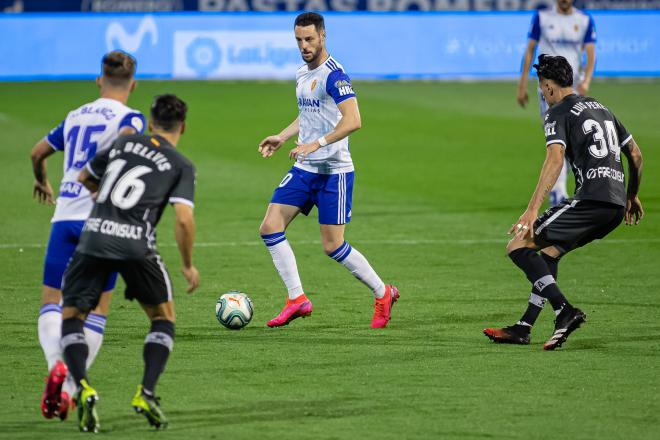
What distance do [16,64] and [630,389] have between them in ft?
69.8

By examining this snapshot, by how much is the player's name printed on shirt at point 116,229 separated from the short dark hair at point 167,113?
508 millimetres

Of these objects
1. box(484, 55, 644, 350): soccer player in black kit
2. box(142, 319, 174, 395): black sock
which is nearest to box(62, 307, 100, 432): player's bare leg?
box(142, 319, 174, 395): black sock

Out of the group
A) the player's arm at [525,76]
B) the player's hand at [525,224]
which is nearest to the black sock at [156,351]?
the player's hand at [525,224]

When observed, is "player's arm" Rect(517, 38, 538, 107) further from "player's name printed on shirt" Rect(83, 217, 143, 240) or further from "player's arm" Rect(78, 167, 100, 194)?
"player's name printed on shirt" Rect(83, 217, 143, 240)

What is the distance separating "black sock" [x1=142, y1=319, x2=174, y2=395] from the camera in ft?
19.5

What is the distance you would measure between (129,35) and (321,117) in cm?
1789

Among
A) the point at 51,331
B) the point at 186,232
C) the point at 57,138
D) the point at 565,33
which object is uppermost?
the point at 57,138

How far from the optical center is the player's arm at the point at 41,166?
6.62 metres

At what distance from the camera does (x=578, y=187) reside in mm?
8188

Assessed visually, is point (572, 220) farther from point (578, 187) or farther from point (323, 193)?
point (323, 193)

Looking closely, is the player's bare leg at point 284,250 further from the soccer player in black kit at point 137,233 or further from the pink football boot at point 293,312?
the soccer player in black kit at point 137,233

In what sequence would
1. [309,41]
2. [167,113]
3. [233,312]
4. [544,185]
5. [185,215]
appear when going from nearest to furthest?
[185,215]
[167,113]
[544,185]
[233,312]
[309,41]

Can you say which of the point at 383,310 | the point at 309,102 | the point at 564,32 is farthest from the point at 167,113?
the point at 564,32

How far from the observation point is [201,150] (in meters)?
19.3
